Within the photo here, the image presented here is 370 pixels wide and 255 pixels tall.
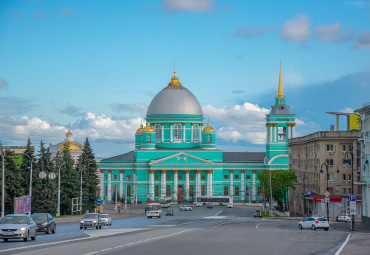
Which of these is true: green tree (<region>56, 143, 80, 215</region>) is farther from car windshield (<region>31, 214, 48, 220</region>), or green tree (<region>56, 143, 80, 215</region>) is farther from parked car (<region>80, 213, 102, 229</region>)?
car windshield (<region>31, 214, 48, 220</region>)

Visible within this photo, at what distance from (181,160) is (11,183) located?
90464 millimetres

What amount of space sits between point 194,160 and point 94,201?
6368 cm

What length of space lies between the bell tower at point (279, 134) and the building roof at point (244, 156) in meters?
6.50

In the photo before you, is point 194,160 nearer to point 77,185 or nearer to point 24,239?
point 77,185

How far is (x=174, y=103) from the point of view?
180625 millimetres

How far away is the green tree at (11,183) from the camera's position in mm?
81562

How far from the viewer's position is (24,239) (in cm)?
3934

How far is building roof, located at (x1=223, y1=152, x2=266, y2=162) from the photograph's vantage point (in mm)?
179375

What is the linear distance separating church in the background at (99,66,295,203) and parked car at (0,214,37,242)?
126 m

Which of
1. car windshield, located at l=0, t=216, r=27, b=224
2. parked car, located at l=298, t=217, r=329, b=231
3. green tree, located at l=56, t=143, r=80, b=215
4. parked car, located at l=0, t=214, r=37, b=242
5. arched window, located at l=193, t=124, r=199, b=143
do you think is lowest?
parked car, located at l=298, t=217, r=329, b=231

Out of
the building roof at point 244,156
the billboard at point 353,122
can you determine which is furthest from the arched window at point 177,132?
the billboard at point 353,122

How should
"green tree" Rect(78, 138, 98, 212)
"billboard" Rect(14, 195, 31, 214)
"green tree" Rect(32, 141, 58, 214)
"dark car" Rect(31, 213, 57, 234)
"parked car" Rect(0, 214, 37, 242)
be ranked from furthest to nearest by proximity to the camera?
"green tree" Rect(78, 138, 98, 212)
"green tree" Rect(32, 141, 58, 214)
"billboard" Rect(14, 195, 31, 214)
"dark car" Rect(31, 213, 57, 234)
"parked car" Rect(0, 214, 37, 242)

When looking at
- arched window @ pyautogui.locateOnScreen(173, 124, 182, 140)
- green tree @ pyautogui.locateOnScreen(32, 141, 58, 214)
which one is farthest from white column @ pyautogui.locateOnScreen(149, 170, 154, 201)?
green tree @ pyautogui.locateOnScreen(32, 141, 58, 214)

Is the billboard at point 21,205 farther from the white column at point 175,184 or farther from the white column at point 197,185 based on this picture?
the white column at point 197,185
